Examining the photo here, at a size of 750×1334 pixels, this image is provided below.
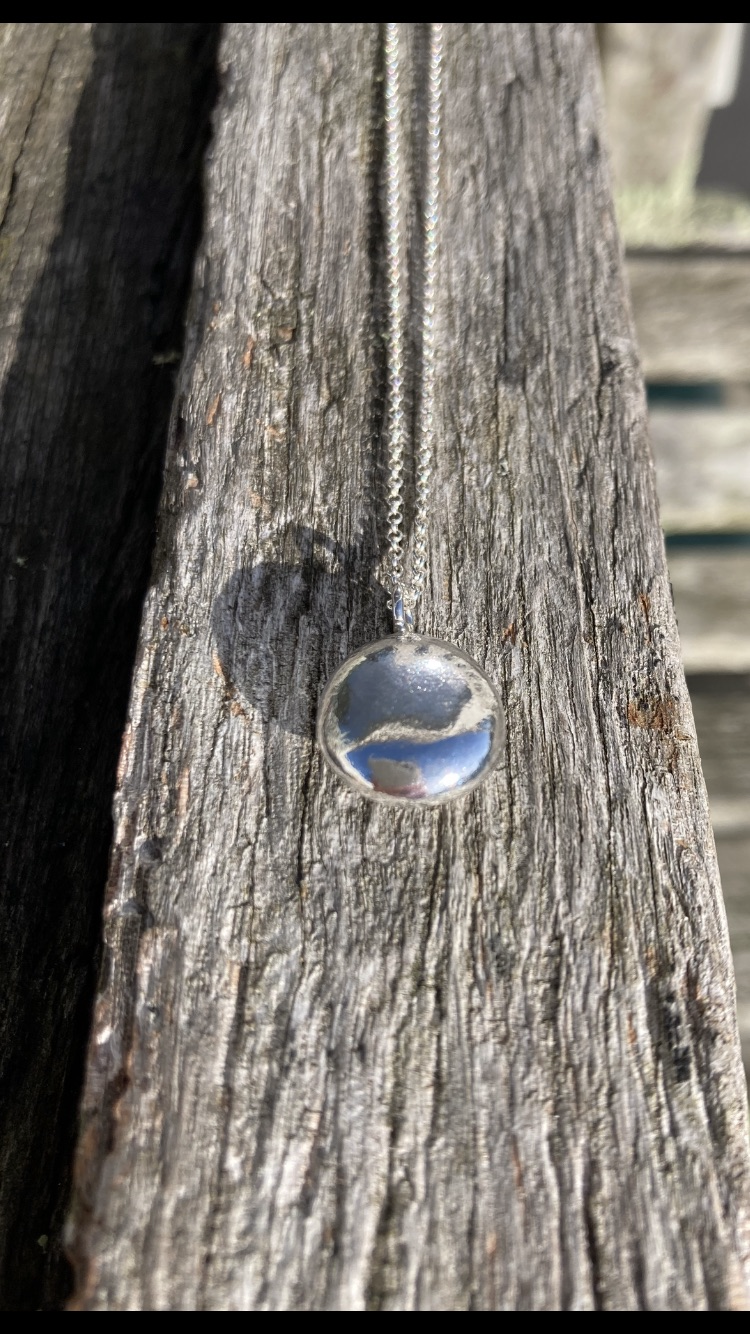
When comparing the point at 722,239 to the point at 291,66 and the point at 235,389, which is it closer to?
the point at 291,66

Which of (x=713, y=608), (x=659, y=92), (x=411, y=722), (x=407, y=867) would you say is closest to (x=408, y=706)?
(x=411, y=722)

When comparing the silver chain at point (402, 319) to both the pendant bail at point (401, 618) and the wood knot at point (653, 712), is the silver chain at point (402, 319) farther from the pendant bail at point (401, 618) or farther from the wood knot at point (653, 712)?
the wood knot at point (653, 712)

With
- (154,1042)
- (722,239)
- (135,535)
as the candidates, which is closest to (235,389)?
(135,535)

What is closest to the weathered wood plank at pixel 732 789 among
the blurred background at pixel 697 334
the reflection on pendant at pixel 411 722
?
the blurred background at pixel 697 334

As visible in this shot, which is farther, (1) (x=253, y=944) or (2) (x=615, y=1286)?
(1) (x=253, y=944)

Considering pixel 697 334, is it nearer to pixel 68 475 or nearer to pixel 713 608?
pixel 713 608

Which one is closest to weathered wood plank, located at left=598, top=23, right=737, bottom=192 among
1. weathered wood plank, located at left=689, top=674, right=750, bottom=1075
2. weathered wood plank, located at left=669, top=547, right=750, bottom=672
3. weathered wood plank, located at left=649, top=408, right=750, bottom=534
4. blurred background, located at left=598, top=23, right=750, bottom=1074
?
blurred background, located at left=598, top=23, right=750, bottom=1074
